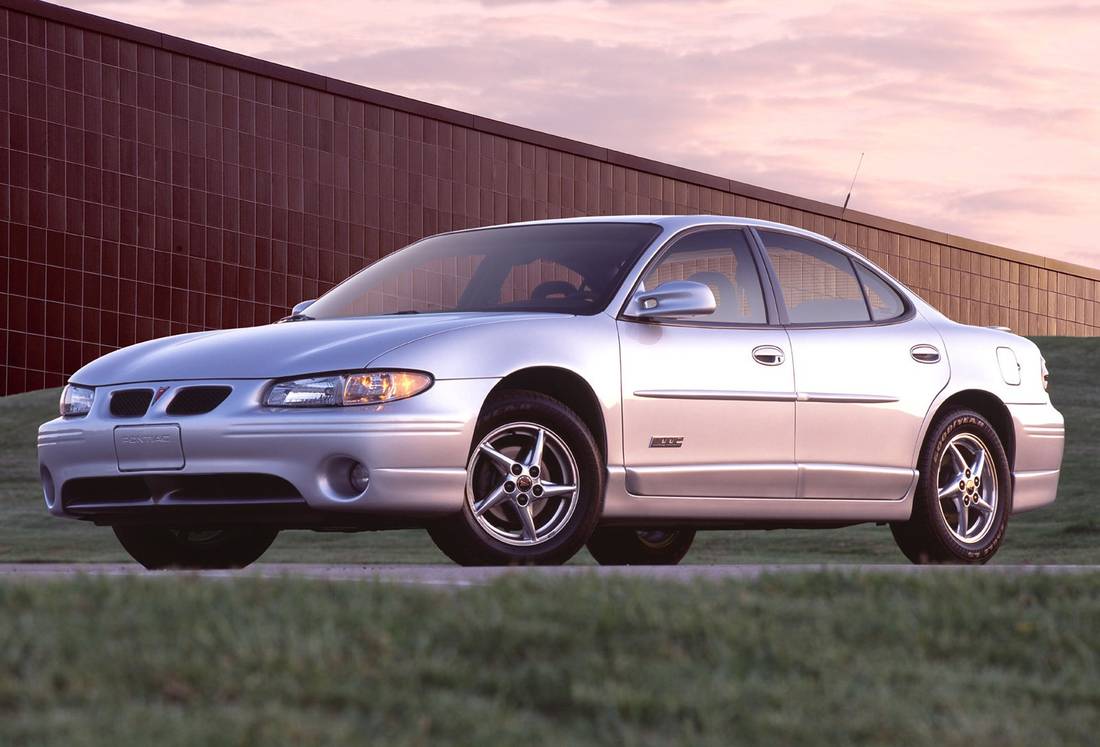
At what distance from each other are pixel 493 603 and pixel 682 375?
3380mm

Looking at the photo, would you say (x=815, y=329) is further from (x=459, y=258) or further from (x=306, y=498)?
(x=306, y=498)

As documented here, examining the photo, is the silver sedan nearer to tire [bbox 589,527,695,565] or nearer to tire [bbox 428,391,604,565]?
tire [bbox 428,391,604,565]

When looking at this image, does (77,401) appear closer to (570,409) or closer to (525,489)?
(525,489)

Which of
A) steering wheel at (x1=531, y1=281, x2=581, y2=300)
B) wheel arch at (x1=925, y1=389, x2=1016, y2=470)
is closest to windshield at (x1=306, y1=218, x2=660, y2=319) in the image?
steering wheel at (x1=531, y1=281, x2=581, y2=300)

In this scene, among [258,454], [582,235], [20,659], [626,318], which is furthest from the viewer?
[582,235]

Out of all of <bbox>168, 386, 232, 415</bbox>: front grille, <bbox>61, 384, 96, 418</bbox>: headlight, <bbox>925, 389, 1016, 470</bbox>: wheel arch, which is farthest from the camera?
<bbox>925, 389, 1016, 470</bbox>: wheel arch

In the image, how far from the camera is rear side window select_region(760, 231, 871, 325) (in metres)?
8.89

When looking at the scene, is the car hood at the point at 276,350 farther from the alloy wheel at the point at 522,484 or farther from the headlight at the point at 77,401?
the alloy wheel at the point at 522,484

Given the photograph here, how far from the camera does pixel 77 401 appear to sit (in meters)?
7.80

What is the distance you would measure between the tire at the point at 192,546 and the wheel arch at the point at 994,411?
352 cm

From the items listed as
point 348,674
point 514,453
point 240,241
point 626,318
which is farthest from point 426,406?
point 240,241

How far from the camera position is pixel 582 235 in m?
8.63

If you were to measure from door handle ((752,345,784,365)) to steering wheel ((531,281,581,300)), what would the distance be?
89 cm


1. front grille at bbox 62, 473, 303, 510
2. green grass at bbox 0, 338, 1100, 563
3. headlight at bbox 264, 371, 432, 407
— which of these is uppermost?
headlight at bbox 264, 371, 432, 407
